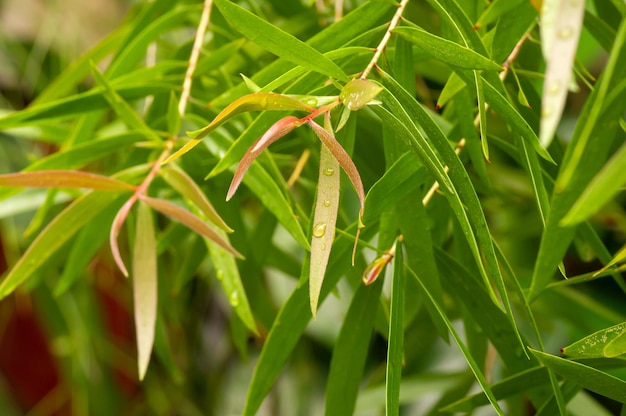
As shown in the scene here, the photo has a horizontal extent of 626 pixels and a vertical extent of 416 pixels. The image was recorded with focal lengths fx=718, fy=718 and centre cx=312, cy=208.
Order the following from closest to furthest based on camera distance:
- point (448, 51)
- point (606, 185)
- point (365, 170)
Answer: point (606, 185), point (448, 51), point (365, 170)

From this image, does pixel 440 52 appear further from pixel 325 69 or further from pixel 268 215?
pixel 268 215

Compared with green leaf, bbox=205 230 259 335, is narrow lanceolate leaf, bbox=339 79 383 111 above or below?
above

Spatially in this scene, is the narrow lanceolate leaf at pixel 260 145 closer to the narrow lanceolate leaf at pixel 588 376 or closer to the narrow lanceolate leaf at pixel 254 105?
the narrow lanceolate leaf at pixel 254 105

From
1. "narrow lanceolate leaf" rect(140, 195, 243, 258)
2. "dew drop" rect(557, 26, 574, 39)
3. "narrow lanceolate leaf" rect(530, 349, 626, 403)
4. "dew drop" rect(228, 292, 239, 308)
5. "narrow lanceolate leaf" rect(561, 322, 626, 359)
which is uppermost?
"dew drop" rect(557, 26, 574, 39)

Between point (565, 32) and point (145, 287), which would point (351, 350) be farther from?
point (565, 32)

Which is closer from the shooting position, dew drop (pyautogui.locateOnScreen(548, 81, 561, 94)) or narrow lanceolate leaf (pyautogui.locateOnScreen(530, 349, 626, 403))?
dew drop (pyautogui.locateOnScreen(548, 81, 561, 94))

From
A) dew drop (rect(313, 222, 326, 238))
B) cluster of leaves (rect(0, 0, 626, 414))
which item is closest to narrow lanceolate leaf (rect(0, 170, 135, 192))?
cluster of leaves (rect(0, 0, 626, 414))

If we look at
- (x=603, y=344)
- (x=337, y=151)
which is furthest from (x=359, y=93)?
(x=603, y=344)

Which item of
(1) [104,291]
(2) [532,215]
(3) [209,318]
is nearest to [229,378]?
(3) [209,318]

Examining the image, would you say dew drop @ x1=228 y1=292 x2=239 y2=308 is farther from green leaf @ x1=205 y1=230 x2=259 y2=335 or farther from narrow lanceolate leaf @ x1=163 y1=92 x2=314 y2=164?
narrow lanceolate leaf @ x1=163 y1=92 x2=314 y2=164
